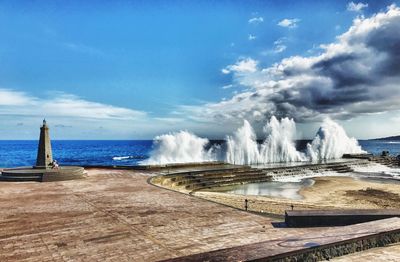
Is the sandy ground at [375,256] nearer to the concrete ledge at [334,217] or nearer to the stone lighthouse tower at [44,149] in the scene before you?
the concrete ledge at [334,217]

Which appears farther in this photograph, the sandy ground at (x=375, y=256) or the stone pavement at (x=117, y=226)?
the stone pavement at (x=117, y=226)

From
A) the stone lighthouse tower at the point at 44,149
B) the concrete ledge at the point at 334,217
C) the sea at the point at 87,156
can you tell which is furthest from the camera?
the sea at the point at 87,156

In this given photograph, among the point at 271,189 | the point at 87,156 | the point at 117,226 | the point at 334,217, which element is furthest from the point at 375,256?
the point at 87,156

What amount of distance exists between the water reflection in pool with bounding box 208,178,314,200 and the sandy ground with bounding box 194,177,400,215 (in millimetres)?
635

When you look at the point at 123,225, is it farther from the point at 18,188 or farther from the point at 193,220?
the point at 18,188

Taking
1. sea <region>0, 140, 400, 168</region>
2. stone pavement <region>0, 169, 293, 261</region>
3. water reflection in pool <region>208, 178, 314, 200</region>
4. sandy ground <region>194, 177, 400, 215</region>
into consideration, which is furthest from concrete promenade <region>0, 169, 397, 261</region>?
sea <region>0, 140, 400, 168</region>

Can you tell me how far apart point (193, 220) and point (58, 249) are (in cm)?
354

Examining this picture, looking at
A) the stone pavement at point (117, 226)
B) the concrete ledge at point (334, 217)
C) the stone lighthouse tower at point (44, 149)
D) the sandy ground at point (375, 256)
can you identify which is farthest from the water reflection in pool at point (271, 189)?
the sandy ground at point (375, 256)

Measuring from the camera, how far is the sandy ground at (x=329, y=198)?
1426 cm

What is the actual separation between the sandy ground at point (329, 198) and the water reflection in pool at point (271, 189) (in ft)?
2.08

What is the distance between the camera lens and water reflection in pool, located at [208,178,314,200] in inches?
744

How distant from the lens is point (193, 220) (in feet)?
29.1

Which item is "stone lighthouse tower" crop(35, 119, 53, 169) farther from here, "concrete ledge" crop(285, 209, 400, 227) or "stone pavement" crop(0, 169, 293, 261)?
"concrete ledge" crop(285, 209, 400, 227)

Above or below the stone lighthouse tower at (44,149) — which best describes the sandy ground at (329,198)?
below
